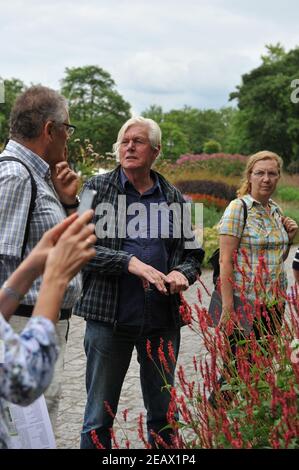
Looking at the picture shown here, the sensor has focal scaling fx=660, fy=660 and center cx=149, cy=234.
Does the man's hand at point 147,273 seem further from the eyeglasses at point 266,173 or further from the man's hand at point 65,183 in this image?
the eyeglasses at point 266,173

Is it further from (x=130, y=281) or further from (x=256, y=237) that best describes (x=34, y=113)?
(x=256, y=237)

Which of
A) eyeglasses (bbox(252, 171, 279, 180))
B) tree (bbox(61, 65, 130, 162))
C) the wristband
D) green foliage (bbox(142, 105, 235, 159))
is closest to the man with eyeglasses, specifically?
the wristband

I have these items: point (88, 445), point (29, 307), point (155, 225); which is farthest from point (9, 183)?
point (88, 445)

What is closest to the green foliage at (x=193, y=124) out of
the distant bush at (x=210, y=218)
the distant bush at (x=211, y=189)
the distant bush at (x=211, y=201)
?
the distant bush at (x=211, y=189)

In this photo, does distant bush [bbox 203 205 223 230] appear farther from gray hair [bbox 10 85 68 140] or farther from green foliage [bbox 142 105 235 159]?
green foliage [bbox 142 105 235 159]

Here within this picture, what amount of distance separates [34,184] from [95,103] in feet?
215

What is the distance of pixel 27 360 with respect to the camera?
5.21ft

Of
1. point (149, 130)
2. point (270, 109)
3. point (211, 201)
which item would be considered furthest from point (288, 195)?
point (270, 109)

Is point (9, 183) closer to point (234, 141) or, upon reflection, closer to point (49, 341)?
point (49, 341)

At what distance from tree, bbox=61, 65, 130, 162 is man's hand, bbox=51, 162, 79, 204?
59639 millimetres

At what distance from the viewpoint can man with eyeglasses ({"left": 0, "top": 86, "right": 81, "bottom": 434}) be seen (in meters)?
2.71

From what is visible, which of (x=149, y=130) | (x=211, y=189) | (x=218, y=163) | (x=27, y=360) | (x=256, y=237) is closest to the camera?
Result: (x=27, y=360)

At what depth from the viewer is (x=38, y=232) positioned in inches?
110

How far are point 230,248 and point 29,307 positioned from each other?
1.62m
